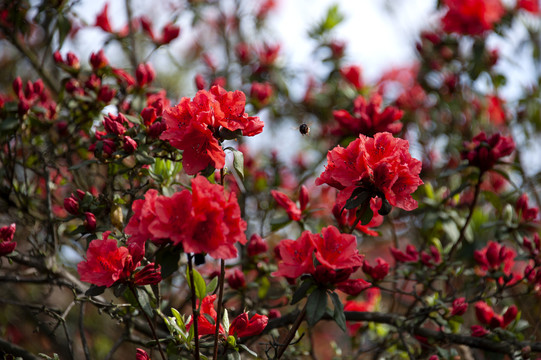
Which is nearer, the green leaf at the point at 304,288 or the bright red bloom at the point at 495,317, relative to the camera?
the green leaf at the point at 304,288

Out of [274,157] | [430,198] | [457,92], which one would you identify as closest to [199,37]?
[274,157]

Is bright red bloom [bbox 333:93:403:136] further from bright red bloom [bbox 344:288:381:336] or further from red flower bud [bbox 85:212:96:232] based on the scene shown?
red flower bud [bbox 85:212:96:232]

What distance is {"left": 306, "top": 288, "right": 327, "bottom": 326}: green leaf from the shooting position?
130cm

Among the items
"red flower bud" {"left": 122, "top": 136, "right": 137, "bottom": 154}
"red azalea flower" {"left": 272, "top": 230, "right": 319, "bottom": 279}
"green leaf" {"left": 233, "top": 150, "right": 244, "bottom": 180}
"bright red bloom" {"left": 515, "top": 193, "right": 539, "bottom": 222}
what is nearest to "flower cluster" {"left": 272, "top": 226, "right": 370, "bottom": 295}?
"red azalea flower" {"left": 272, "top": 230, "right": 319, "bottom": 279}

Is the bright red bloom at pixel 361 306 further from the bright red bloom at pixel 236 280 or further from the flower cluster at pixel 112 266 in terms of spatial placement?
the flower cluster at pixel 112 266

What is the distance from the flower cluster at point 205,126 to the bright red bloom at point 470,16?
2661 millimetres

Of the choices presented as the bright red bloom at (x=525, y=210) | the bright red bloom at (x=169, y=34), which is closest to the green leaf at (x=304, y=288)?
the bright red bloom at (x=525, y=210)

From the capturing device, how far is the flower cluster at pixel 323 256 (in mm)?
1342

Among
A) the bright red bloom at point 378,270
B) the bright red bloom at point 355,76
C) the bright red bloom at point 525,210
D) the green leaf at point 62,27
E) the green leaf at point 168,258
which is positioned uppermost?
the bright red bloom at point 355,76

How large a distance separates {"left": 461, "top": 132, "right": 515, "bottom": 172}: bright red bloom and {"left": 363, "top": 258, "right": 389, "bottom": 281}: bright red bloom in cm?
62

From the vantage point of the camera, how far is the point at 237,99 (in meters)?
1.42

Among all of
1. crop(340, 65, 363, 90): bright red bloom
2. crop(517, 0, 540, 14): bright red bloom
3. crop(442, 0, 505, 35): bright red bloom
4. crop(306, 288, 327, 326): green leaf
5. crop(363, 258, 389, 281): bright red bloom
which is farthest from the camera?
crop(517, 0, 540, 14): bright red bloom

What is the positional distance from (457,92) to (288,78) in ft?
4.45

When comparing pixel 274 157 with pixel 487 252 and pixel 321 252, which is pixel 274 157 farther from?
pixel 321 252
